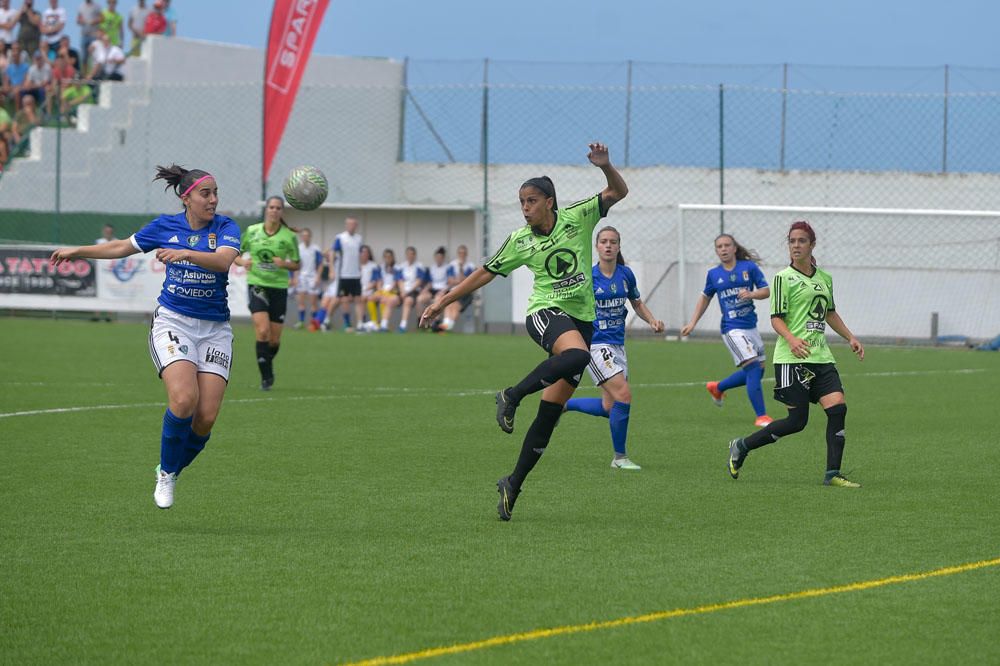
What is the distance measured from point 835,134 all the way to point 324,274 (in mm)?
10899

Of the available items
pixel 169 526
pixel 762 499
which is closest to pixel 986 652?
pixel 762 499

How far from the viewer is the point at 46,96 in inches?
1384

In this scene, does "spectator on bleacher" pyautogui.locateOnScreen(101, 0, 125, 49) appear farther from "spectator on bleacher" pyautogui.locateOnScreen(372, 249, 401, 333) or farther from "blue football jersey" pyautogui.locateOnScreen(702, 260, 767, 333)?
"blue football jersey" pyautogui.locateOnScreen(702, 260, 767, 333)

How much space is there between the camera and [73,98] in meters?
35.4

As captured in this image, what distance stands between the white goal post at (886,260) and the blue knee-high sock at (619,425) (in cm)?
1625

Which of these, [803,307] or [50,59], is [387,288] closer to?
[50,59]

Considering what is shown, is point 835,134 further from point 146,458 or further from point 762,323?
point 146,458

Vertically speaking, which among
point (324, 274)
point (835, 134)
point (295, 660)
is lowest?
point (295, 660)

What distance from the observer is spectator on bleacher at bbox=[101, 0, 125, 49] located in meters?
35.1

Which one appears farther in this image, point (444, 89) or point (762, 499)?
point (444, 89)

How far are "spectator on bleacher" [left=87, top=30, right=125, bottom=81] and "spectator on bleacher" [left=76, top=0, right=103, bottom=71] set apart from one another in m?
0.20

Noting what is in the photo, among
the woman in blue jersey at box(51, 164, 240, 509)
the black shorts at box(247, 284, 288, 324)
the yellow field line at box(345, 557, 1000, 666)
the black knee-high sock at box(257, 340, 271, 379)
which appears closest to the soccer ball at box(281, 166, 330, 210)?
the woman in blue jersey at box(51, 164, 240, 509)

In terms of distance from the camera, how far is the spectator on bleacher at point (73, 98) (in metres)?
35.2

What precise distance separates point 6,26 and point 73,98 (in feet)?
7.97
